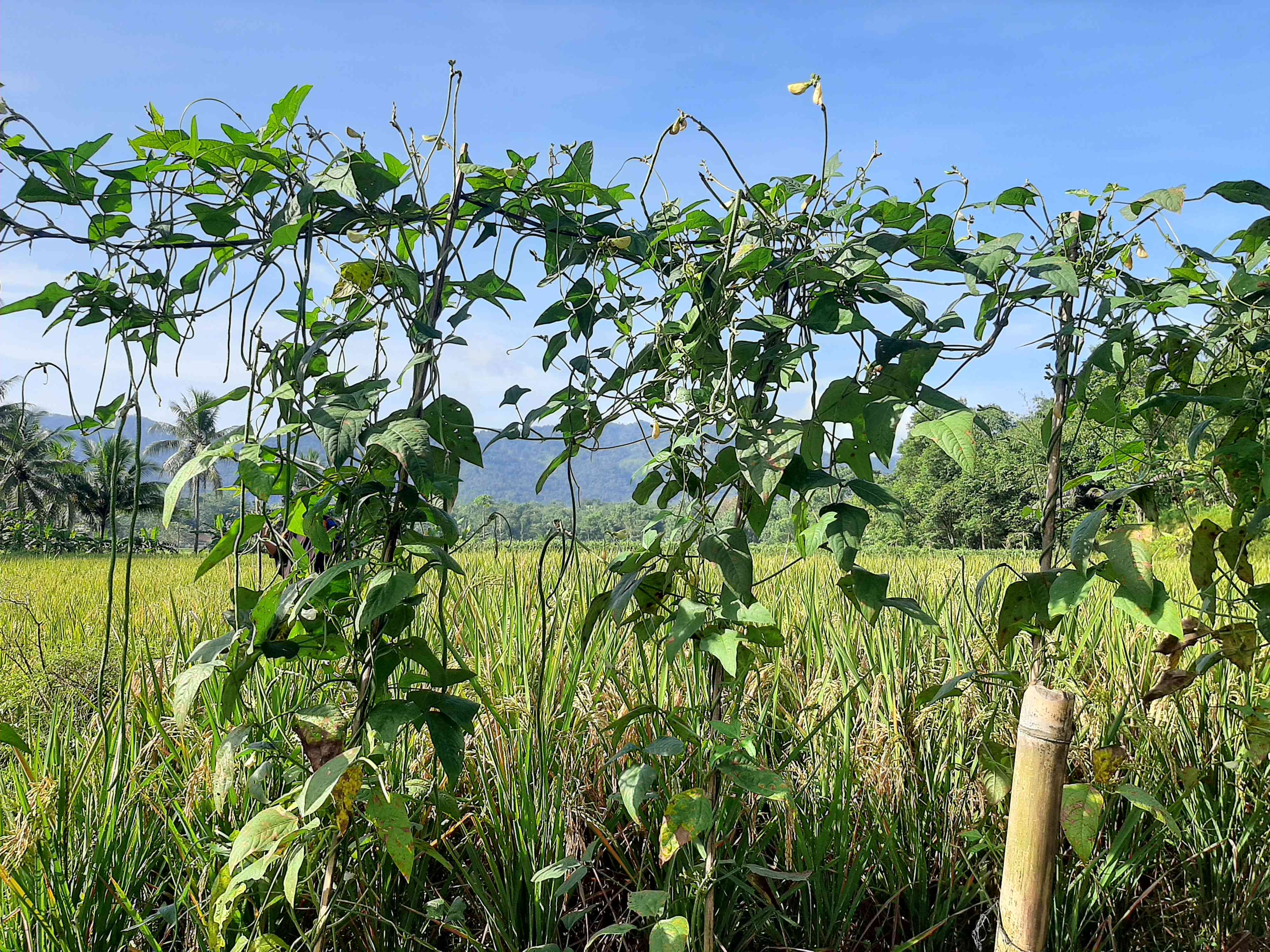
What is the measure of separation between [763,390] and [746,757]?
589 millimetres

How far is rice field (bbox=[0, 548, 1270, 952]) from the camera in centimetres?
146

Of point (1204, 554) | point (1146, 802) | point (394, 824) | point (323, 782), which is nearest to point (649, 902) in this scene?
point (394, 824)

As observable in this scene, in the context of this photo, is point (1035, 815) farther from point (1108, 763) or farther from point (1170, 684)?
point (1170, 684)

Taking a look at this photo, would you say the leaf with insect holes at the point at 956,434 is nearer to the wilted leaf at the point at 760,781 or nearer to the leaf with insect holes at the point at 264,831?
the wilted leaf at the point at 760,781

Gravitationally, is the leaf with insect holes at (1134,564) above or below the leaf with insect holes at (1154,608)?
above

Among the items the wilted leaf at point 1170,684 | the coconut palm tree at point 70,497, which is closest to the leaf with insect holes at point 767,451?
the wilted leaf at point 1170,684

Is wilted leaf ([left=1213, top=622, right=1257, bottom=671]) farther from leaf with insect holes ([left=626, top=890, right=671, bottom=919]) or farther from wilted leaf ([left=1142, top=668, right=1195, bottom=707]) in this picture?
leaf with insect holes ([left=626, top=890, right=671, bottom=919])

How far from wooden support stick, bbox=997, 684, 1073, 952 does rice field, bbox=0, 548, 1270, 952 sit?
15cm

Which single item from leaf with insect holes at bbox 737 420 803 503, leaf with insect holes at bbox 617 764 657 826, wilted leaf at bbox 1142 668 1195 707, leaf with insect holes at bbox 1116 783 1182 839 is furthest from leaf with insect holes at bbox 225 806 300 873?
wilted leaf at bbox 1142 668 1195 707

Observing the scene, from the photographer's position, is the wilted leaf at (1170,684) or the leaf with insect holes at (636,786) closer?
the leaf with insect holes at (636,786)

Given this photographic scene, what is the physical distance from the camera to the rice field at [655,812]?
146 cm

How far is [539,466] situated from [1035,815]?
297ft

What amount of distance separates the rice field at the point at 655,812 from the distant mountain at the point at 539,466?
40cm

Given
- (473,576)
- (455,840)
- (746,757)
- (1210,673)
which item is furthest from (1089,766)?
(473,576)
